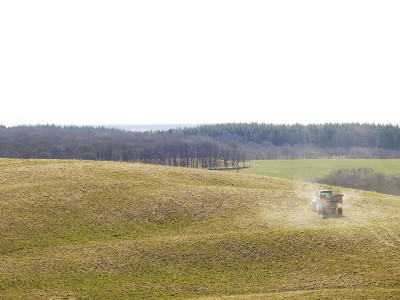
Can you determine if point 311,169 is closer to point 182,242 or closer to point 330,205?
point 330,205

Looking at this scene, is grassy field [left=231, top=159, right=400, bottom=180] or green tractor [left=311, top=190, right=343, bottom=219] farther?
grassy field [left=231, top=159, right=400, bottom=180]

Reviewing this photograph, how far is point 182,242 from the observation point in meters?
50.8

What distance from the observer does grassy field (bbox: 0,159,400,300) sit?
138ft

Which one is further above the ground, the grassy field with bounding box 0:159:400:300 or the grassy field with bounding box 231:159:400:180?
the grassy field with bounding box 231:159:400:180

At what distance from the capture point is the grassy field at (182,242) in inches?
1655

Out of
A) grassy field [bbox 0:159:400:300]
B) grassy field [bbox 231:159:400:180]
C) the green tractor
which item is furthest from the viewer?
grassy field [bbox 231:159:400:180]

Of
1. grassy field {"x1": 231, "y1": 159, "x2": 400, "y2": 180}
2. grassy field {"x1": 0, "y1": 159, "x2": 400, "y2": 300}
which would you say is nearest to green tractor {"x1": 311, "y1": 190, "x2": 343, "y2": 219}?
grassy field {"x1": 0, "y1": 159, "x2": 400, "y2": 300}

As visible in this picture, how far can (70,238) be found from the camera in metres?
52.0

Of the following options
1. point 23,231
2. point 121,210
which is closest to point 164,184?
point 121,210

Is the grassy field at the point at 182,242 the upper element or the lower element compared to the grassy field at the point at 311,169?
lower

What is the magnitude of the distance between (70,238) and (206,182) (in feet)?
94.3

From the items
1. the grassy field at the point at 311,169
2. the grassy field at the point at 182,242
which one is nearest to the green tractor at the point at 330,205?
the grassy field at the point at 182,242

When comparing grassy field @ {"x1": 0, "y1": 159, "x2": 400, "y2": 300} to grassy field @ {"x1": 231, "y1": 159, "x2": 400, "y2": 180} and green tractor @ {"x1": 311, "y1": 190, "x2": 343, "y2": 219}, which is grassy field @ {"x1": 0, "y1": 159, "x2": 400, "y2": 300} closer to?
green tractor @ {"x1": 311, "y1": 190, "x2": 343, "y2": 219}

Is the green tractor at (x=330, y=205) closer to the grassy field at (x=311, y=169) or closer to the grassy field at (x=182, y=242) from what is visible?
the grassy field at (x=182, y=242)
